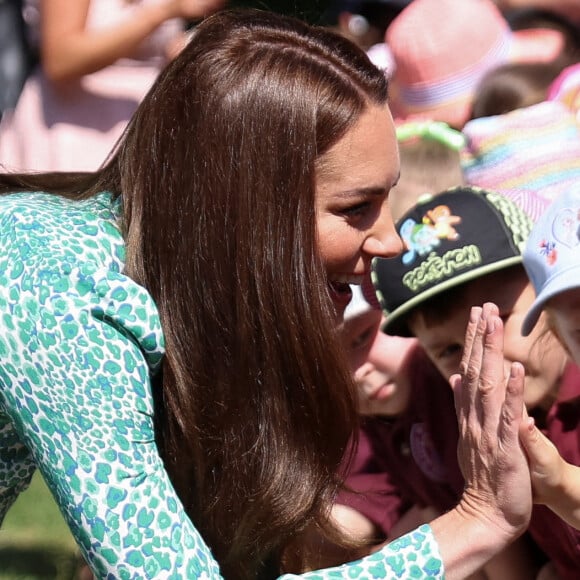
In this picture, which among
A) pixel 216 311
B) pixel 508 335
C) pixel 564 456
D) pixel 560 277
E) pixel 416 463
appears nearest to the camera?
pixel 216 311

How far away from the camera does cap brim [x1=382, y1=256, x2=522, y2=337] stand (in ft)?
8.27

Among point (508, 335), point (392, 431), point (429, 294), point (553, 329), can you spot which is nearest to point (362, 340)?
point (392, 431)

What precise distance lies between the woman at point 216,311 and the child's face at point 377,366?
924 millimetres

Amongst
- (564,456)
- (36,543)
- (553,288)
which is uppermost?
(553,288)

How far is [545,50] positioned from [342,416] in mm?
2067

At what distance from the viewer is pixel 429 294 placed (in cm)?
255

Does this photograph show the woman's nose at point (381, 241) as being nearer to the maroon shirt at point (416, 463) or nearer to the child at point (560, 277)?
the child at point (560, 277)

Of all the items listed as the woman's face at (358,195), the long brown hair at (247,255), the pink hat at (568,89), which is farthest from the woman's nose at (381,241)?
the pink hat at (568,89)

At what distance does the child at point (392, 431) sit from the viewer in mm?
2750

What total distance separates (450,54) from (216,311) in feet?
6.26

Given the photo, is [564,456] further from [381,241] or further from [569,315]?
[381,241]

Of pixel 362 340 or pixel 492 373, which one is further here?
pixel 362 340

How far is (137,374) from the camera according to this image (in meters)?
1.70

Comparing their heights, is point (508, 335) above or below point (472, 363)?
below
